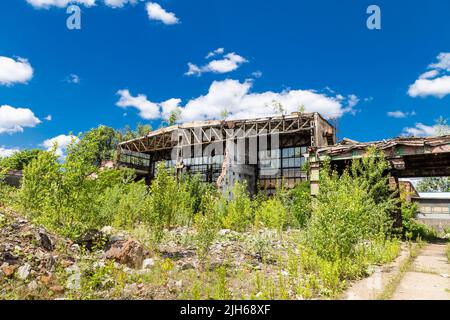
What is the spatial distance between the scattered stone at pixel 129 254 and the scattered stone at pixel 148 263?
0.11 metres

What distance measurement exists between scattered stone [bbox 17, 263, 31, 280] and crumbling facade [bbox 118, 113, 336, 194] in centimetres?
1290

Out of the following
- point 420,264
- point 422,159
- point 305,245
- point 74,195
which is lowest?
point 420,264

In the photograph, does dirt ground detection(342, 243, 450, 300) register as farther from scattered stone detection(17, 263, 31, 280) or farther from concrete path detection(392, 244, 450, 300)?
scattered stone detection(17, 263, 31, 280)

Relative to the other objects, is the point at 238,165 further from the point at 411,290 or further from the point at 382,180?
the point at 411,290

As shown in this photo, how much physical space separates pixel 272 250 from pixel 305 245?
0.74 metres

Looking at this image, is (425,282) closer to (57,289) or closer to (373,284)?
(373,284)

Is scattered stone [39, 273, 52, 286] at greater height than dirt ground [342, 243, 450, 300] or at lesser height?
greater

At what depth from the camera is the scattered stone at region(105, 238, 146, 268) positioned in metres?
5.14

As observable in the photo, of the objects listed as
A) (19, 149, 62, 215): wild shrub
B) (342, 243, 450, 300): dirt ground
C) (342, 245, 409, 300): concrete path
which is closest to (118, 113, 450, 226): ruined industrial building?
(342, 243, 450, 300): dirt ground

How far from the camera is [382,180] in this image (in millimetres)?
8250

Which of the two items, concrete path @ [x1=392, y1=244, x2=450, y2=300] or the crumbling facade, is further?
the crumbling facade

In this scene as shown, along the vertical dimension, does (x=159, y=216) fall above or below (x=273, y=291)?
above

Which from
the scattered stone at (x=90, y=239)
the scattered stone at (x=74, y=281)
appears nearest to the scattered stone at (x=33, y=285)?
the scattered stone at (x=74, y=281)

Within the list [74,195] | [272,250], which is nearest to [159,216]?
[74,195]
